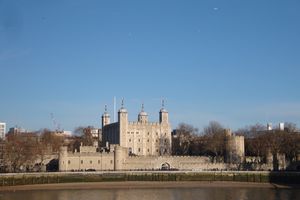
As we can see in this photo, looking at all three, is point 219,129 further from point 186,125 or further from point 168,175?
point 168,175

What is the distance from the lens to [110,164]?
94.6m

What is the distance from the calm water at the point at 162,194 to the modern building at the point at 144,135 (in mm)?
43971

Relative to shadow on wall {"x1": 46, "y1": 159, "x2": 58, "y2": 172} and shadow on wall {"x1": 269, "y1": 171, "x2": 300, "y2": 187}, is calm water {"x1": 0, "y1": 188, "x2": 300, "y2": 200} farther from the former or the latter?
shadow on wall {"x1": 46, "y1": 159, "x2": 58, "y2": 172}

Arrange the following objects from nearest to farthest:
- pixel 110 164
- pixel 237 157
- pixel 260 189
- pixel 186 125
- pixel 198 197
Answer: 1. pixel 198 197
2. pixel 260 189
3. pixel 110 164
4. pixel 237 157
5. pixel 186 125

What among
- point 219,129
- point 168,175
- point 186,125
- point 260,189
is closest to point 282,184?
point 260,189

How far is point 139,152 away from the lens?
121375 mm

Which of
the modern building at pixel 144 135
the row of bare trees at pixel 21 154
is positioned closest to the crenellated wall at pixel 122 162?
the row of bare trees at pixel 21 154

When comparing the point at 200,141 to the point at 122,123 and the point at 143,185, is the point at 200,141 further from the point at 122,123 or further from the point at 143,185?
the point at 143,185

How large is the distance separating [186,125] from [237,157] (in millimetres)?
28599

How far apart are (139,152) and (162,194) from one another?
54.3 metres

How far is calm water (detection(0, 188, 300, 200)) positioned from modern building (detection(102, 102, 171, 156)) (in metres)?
44.0

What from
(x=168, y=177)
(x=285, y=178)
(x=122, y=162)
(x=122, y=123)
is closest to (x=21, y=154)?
(x=122, y=162)

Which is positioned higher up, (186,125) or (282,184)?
(186,125)

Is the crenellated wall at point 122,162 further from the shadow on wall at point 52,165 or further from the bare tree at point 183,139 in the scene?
the bare tree at point 183,139
